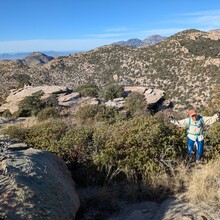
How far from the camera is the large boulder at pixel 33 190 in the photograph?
3.80 m

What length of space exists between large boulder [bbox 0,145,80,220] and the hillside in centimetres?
4656

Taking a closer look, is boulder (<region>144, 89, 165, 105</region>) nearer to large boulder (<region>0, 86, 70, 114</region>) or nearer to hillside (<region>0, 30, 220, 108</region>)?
large boulder (<region>0, 86, 70, 114</region>)

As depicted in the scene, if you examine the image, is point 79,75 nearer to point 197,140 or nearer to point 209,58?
point 209,58

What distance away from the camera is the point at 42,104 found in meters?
25.3

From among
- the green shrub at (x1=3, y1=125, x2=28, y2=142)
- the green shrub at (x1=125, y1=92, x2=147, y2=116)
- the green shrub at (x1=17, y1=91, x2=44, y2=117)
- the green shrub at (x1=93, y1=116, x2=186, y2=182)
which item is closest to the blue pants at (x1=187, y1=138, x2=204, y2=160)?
the green shrub at (x1=93, y1=116, x2=186, y2=182)

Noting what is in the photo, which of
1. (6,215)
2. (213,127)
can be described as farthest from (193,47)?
(6,215)

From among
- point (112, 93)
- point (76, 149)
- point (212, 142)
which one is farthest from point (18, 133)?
point (112, 93)

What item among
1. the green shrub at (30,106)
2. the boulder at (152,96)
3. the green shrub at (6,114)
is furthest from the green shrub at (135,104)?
the green shrub at (6,114)

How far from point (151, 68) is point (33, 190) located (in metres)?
63.3

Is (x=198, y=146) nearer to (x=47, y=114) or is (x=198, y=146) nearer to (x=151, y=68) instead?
(x=47, y=114)

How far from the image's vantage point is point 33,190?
164 inches

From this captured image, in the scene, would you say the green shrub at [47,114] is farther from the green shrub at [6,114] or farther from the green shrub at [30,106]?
the green shrub at [6,114]

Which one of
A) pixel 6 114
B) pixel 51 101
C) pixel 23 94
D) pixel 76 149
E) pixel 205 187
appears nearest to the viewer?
pixel 205 187

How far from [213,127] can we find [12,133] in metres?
5.48
